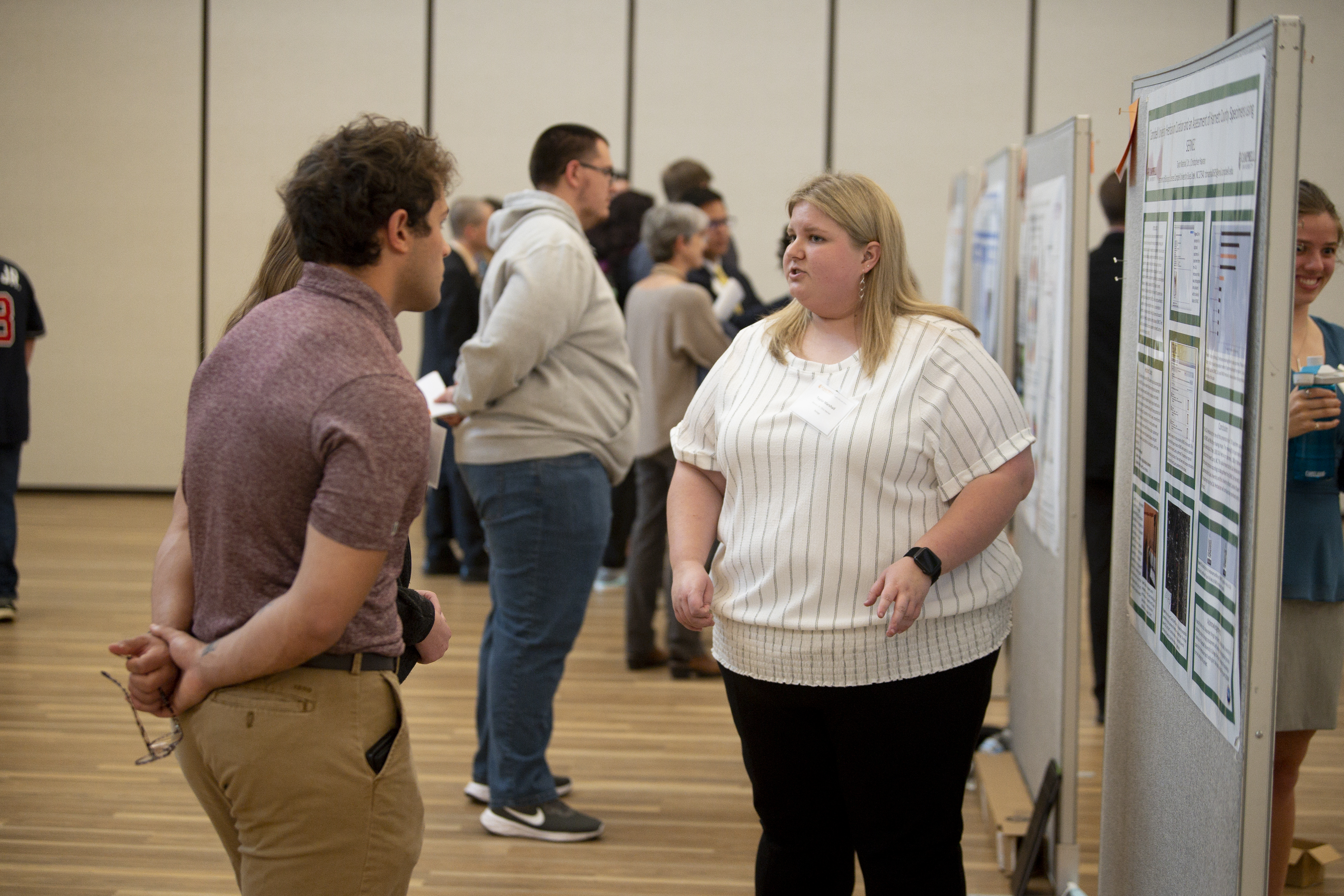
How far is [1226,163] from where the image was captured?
1.42 m

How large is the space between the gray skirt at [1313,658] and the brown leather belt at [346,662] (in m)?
1.41

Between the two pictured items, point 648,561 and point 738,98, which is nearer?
point 648,561

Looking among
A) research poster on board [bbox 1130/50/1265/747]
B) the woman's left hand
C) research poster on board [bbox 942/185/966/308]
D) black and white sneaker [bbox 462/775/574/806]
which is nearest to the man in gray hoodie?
black and white sneaker [bbox 462/775/574/806]

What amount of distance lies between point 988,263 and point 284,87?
5305 mm

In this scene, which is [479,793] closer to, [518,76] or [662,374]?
[662,374]

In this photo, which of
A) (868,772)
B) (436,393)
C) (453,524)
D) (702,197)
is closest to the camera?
(868,772)

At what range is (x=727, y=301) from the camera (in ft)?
14.8

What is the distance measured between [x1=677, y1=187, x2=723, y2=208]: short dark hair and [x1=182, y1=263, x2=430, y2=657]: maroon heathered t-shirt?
3523 mm

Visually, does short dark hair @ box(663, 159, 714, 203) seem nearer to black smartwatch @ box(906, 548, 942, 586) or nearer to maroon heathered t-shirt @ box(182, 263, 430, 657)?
black smartwatch @ box(906, 548, 942, 586)

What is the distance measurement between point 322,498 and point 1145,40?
7.09 meters

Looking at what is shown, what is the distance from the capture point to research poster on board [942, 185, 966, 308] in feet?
13.5

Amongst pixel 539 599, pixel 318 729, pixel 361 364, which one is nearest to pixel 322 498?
pixel 361 364

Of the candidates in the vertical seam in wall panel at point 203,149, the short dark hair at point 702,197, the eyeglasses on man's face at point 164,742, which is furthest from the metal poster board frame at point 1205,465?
the vertical seam in wall panel at point 203,149

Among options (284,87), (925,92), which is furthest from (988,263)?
(284,87)
